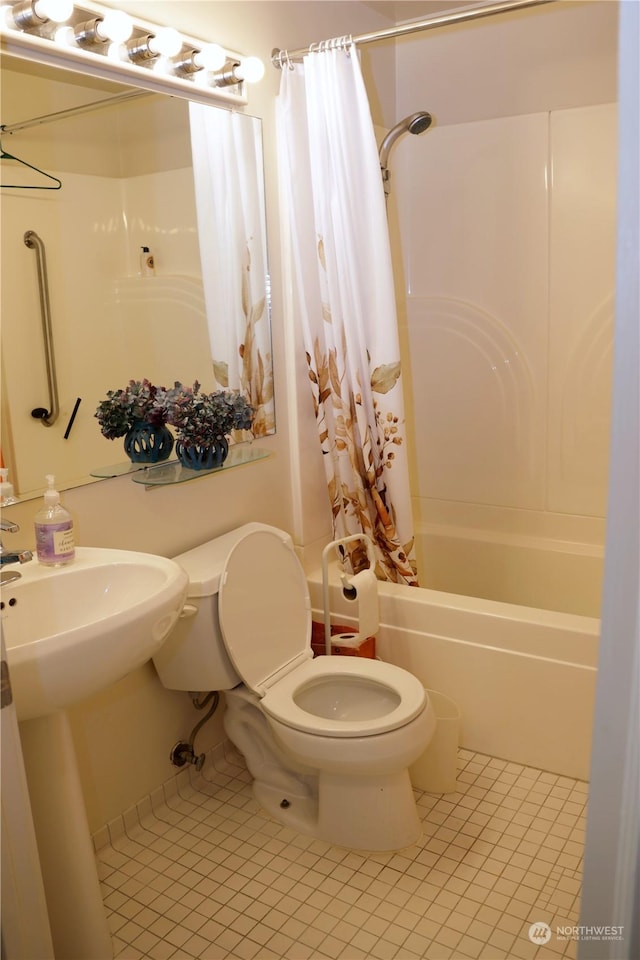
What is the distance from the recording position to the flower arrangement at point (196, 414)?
2.11m

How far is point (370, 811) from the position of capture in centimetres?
211

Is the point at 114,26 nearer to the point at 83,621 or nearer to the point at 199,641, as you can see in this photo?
the point at 83,621

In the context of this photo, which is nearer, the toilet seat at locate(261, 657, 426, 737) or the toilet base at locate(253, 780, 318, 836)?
the toilet seat at locate(261, 657, 426, 737)

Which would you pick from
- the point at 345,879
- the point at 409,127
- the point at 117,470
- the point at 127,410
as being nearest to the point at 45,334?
the point at 127,410

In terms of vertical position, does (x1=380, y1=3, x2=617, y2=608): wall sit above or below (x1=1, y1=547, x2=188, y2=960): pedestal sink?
above

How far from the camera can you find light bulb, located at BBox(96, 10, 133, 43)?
187 centimetres

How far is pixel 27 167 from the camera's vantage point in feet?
6.05

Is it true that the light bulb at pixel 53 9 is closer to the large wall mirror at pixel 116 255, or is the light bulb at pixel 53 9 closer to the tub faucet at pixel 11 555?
the large wall mirror at pixel 116 255

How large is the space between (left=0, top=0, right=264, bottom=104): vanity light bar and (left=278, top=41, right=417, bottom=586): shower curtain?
0.22 metres

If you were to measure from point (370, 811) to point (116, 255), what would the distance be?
1.57 metres

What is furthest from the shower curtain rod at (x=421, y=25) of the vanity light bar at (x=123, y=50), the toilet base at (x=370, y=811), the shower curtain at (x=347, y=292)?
the toilet base at (x=370, y=811)

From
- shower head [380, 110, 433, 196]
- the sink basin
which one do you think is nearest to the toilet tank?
the sink basin

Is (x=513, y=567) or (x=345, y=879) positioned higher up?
(x=513, y=567)

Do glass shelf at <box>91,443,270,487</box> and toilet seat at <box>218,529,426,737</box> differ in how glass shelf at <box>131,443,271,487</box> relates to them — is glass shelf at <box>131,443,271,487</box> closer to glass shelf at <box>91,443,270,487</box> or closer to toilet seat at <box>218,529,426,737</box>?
glass shelf at <box>91,443,270,487</box>
